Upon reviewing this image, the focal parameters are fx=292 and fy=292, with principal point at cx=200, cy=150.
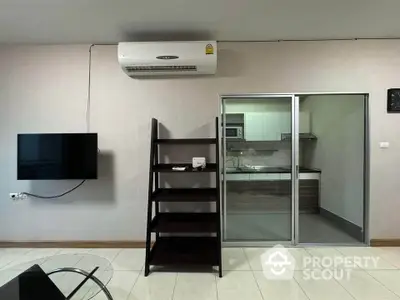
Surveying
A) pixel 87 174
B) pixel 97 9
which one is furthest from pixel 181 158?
pixel 97 9

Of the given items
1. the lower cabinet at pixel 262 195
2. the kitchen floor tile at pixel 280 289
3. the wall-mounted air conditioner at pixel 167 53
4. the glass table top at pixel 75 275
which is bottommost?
the kitchen floor tile at pixel 280 289

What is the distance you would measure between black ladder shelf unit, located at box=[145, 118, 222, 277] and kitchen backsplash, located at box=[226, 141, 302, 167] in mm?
463

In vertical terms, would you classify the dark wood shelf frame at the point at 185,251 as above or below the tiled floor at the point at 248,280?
above

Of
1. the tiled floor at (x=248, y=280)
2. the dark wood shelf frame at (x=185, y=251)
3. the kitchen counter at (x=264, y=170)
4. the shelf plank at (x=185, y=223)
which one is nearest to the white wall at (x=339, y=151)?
the kitchen counter at (x=264, y=170)

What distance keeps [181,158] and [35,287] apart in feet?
7.33

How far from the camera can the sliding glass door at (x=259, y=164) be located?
4.00 meters

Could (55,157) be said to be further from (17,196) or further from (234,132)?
(234,132)

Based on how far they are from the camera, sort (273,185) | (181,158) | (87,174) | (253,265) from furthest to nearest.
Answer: (273,185) → (181,158) → (87,174) → (253,265)

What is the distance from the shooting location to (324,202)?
4.76 m

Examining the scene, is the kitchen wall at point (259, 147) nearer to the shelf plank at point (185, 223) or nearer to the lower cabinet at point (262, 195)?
the lower cabinet at point (262, 195)

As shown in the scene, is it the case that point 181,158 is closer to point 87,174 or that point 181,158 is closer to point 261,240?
point 87,174

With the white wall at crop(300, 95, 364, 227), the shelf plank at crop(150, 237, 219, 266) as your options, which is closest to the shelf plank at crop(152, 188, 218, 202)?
the shelf plank at crop(150, 237, 219, 266)

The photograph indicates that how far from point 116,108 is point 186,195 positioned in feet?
5.08

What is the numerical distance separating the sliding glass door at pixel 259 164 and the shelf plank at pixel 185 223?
497 millimetres
